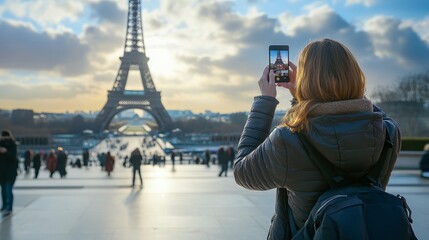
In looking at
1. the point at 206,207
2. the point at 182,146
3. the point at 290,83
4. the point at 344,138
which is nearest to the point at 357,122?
the point at 344,138

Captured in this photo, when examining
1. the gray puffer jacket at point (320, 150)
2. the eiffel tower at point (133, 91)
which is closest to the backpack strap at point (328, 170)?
the gray puffer jacket at point (320, 150)

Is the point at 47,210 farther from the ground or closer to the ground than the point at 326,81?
closer to the ground

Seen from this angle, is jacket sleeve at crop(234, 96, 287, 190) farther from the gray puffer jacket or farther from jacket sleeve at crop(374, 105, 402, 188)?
jacket sleeve at crop(374, 105, 402, 188)

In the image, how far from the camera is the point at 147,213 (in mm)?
7484

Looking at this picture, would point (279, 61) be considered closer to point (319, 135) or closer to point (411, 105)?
point (319, 135)

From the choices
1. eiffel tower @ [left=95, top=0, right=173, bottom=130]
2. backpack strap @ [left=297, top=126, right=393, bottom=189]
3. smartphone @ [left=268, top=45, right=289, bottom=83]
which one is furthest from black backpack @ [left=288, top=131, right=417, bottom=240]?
eiffel tower @ [left=95, top=0, right=173, bottom=130]

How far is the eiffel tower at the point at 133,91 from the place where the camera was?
7762cm

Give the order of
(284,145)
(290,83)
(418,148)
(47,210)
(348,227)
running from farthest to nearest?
(418,148), (47,210), (290,83), (284,145), (348,227)

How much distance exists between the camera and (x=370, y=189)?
1.57 m

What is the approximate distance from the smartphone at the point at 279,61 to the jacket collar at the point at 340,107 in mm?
407

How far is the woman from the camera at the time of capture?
1622 mm

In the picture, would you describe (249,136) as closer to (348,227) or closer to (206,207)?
(348,227)

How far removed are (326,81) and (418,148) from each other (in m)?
21.7

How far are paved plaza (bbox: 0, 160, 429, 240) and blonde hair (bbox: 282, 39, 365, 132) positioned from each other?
418 cm
